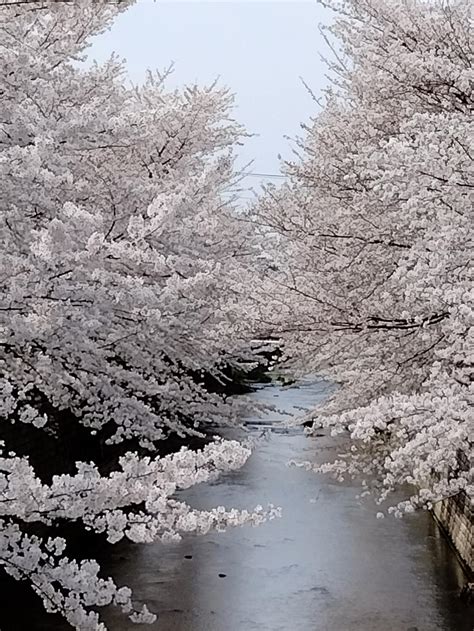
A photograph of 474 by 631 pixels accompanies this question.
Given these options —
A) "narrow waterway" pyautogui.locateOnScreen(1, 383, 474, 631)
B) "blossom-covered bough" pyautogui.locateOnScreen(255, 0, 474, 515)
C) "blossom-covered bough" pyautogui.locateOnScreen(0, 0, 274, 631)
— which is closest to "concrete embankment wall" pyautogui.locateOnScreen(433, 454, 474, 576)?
"narrow waterway" pyautogui.locateOnScreen(1, 383, 474, 631)

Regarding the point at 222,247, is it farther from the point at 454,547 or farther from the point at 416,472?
the point at 416,472

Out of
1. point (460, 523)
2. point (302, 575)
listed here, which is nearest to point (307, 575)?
point (302, 575)

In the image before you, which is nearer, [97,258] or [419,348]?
[97,258]

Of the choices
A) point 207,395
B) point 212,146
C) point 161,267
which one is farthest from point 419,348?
point 212,146

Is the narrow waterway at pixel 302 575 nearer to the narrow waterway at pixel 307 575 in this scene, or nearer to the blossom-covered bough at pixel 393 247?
the narrow waterway at pixel 307 575

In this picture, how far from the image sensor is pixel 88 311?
3988 millimetres

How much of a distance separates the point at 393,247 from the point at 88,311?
11.2ft

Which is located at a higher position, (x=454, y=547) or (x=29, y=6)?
(x=29, y=6)

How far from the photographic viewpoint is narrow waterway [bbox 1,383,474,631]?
697 cm

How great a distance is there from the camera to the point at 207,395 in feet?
23.6

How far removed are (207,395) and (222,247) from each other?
2.72 metres

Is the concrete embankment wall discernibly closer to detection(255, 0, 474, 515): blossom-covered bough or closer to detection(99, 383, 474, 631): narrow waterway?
detection(99, 383, 474, 631): narrow waterway

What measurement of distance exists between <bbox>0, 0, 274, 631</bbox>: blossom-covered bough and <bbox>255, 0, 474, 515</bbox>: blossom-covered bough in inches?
32.5

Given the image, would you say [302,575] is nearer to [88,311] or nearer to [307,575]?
[307,575]
